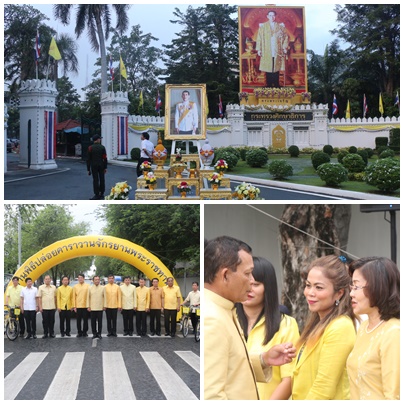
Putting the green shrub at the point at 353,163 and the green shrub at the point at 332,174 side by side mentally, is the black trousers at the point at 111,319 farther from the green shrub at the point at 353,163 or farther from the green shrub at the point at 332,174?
the green shrub at the point at 353,163

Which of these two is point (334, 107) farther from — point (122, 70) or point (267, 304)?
point (267, 304)

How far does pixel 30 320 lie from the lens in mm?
5691

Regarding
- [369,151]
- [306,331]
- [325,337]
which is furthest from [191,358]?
[369,151]

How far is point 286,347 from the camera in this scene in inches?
175

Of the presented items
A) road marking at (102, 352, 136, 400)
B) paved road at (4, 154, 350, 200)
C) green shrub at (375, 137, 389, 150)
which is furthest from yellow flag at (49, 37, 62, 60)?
green shrub at (375, 137, 389, 150)

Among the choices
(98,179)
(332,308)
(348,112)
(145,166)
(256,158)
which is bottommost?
(332,308)

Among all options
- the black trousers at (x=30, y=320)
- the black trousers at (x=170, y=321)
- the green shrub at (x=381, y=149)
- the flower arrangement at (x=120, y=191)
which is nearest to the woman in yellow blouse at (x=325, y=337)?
the black trousers at (x=170, y=321)

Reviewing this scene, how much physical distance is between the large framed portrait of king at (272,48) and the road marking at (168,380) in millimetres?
3526

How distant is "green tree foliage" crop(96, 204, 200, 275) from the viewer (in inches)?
227

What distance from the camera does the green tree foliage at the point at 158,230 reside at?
5762mm

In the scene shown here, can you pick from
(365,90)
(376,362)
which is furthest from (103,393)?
(365,90)

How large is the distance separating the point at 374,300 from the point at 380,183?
2276mm

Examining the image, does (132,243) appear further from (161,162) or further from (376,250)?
(376,250)

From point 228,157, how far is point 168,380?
9.57ft
